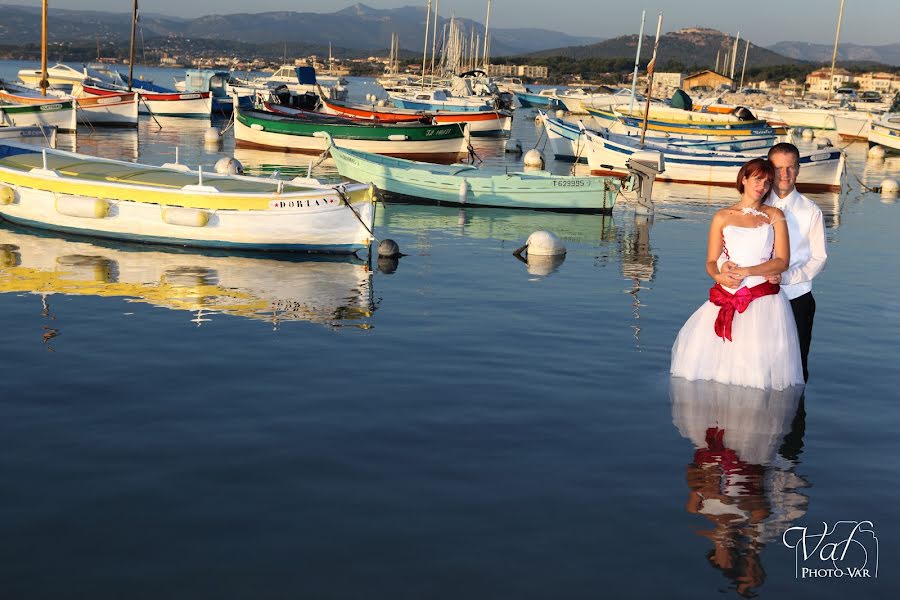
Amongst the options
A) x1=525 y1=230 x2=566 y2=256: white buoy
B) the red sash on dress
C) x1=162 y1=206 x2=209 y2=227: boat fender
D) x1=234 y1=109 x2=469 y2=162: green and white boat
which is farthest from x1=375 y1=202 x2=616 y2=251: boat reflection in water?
x1=234 y1=109 x2=469 y2=162: green and white boat

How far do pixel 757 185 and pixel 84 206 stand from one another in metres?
14.6

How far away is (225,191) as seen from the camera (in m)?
18.6

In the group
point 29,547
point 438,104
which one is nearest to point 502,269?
point 29,547

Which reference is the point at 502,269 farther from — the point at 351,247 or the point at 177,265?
the point at 177,265

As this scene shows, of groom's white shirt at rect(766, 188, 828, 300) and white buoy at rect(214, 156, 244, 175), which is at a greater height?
groom's white shirt at rect(766, 188, 828, 300)

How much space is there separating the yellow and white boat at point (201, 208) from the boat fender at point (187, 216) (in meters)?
0.02

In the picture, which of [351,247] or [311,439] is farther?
[351,247]

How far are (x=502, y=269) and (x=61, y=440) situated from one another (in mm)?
11267

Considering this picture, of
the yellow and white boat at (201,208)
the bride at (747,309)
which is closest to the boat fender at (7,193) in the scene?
the yellow and white boat at (201,208)

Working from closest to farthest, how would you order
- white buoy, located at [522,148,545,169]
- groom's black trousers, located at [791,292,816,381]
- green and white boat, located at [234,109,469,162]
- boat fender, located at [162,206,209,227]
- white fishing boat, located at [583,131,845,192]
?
groom's black trousers, located at [791,292,816,381]
boat fender, located at [162,206,209,227]
white fishing boat, located at [583,131,845,192]
white buoy, located at [522,148,545,169]
green and white boat, located at [234,109,469,162]

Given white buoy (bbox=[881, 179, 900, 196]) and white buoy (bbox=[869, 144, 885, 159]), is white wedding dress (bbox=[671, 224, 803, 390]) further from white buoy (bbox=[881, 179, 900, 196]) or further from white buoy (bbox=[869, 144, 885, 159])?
white buoy (bbox=[869, 144, 885, 159])

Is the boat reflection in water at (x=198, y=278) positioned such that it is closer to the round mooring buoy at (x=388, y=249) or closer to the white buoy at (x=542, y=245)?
the round mooring buoy at (x=388, y=249)

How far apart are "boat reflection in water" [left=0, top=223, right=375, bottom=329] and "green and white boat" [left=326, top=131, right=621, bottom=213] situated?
8.32 meters

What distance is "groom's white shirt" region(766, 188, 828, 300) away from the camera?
874 centimetres
